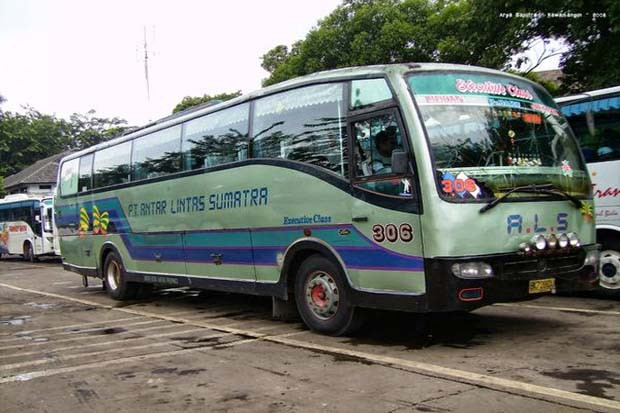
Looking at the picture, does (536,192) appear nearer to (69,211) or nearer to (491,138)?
(491,138)

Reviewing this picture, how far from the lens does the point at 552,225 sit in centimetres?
625

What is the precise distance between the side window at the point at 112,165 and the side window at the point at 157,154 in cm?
31

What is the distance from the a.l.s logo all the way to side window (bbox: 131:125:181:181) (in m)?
5.74

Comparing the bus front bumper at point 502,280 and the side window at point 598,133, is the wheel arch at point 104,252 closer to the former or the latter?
the bus front bumper at point 502,280

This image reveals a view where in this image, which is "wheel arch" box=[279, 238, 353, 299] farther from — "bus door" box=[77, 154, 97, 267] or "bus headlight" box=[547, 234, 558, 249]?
"bus door" box=[77, 154, 97, 267]

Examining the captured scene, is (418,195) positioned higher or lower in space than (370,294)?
higher

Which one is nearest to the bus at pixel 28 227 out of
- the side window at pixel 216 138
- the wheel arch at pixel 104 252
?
the wheel arch at pixel 104 252

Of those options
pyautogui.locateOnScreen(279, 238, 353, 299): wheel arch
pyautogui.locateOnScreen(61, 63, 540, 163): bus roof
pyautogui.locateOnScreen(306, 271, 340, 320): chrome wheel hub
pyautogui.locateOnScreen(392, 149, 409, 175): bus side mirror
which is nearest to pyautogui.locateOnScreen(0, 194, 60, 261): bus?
pyautogui.locateOnScreen(61, 63, 540, 163): bus roof

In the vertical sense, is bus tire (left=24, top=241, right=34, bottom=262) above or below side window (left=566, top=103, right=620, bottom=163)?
below

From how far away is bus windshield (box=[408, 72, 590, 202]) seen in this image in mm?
5875

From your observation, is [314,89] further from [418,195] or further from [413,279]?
[413,279]

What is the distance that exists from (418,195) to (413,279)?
83cm

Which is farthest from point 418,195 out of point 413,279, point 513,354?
point 513,354

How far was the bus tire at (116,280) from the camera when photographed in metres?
11.8
